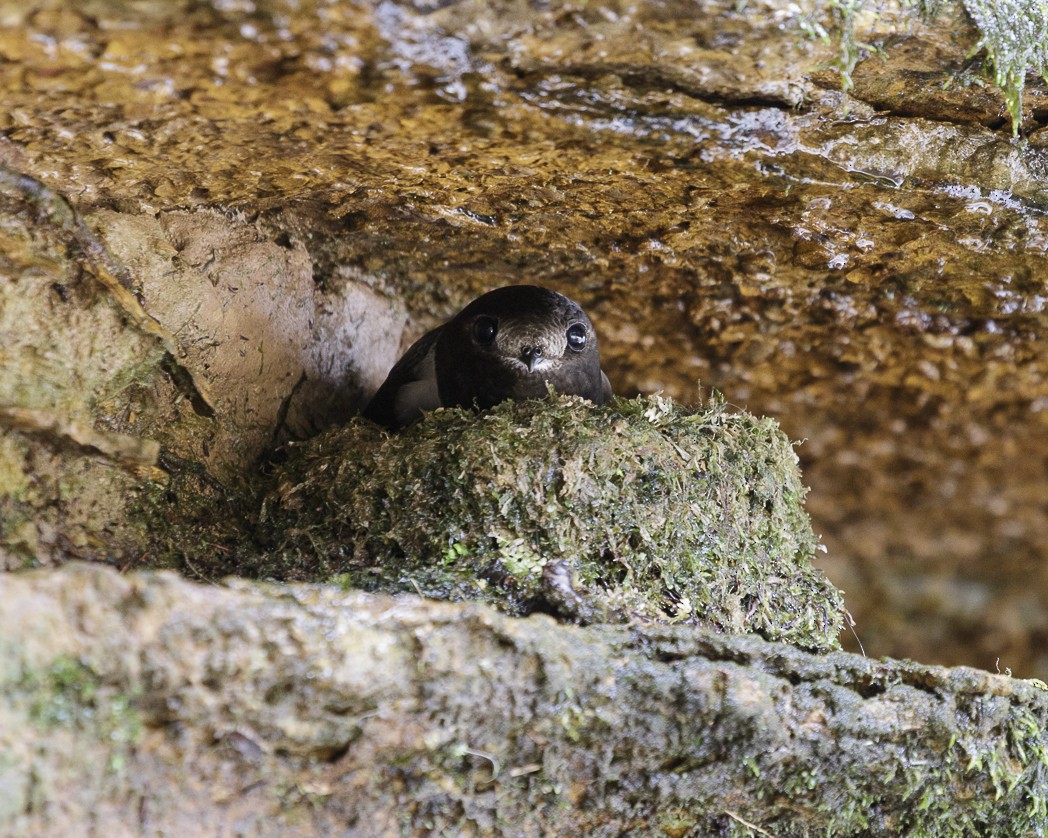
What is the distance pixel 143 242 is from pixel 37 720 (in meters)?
1.62

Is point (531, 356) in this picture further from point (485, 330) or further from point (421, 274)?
point (421, 274)

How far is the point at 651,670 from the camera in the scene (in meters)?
2.02

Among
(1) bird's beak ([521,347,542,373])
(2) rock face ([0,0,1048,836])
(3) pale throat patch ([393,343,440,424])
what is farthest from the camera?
(3) pale throat patch ([393,343,440,424])

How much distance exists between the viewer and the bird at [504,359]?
11.4ft

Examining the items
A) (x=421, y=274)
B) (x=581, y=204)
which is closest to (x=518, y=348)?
(x=581, y=204)

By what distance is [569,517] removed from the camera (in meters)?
2.72

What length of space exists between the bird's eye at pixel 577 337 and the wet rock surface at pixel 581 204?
0.23 metres

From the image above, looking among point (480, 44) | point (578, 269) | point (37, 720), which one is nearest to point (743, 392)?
point (578, 269)

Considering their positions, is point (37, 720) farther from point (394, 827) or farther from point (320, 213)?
point (320, 213)

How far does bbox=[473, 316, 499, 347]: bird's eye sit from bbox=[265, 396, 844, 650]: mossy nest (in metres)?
0.44

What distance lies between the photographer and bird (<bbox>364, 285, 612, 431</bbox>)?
3477 mm

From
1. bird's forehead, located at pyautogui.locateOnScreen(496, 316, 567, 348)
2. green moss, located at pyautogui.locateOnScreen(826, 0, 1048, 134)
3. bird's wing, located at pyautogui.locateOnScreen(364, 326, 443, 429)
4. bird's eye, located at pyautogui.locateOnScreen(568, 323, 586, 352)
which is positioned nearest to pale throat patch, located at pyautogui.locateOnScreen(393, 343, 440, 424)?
bird's wing, located at pyautogui.locateOnScreen(364, 326, 443, 429)

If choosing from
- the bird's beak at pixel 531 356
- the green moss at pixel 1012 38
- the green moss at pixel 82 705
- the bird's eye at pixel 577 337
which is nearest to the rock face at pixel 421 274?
the green moss at pixel 82 705

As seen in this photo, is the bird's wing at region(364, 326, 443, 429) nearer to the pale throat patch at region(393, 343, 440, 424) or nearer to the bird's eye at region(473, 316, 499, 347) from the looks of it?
the pale throat patch at region(393, 343, 440, 424)
